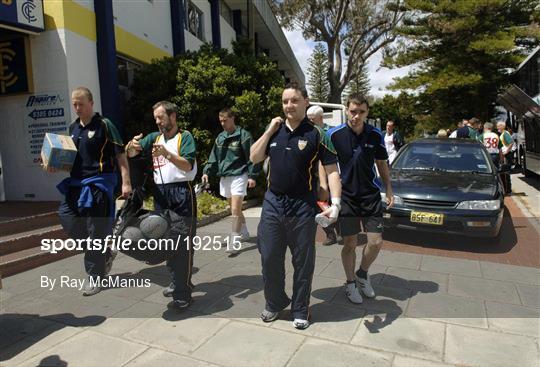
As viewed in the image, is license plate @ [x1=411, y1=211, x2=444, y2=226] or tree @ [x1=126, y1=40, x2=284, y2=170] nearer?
license plate @ [x1=411, y1=211, x2=444, y2=226]

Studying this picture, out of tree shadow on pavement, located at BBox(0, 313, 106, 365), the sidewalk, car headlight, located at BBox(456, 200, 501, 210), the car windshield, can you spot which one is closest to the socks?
the sidewalk

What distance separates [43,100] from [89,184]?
5.07 m

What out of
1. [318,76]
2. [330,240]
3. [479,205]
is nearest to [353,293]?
[330,240]

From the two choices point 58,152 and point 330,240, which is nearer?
point 58,152

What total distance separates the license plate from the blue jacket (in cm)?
392

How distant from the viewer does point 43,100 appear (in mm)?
8141

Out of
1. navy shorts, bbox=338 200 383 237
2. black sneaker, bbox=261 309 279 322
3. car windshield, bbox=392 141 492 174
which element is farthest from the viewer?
car windshield, bbox=392 141 492 174

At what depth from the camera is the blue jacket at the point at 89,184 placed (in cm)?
405

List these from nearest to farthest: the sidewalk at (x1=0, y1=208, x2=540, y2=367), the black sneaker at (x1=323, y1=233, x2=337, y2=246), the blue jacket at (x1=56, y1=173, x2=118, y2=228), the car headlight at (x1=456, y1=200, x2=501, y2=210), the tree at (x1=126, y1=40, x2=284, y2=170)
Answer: the sidewalk at (x1=0, y1=208, x2=540, y2=367) → the blue jacket at (x1=56, y1=173, x2=118, y2=228) → the car headlight at (x1=456, y1=200, x2=501, y2=210) → the black sneaker at (x1=323, y1=233, x2=337, y2=246) → the tree at (x1=126, y1=40, x2=284, y2=170)

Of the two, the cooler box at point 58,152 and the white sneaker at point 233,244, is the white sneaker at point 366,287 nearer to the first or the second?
the white sneaker at point 233,244

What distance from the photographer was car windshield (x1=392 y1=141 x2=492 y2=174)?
6977 mm

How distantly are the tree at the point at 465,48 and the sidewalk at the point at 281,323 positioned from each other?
16915mm

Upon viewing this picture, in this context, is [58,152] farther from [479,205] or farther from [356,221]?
[479,205]

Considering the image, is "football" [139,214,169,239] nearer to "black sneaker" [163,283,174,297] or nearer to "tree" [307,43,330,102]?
"black sneaker" [163,283,174,297]
